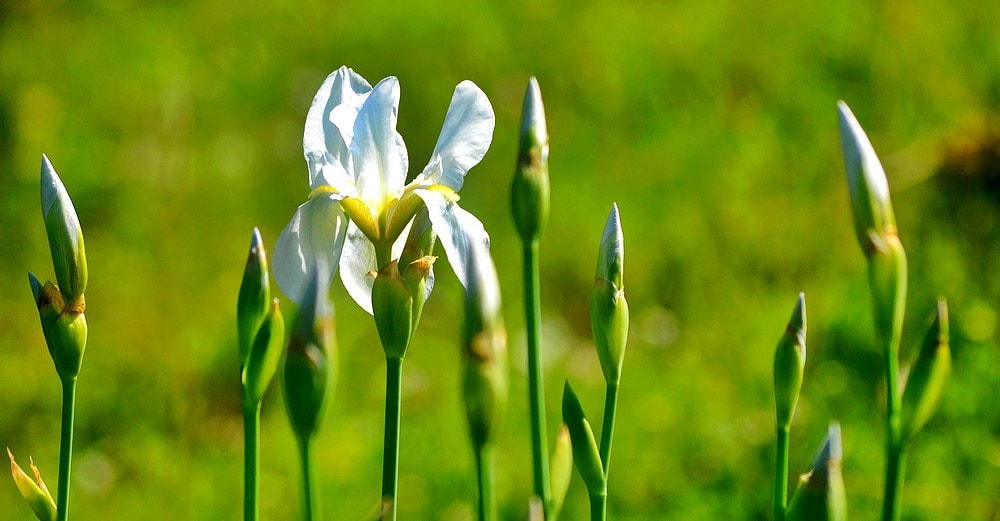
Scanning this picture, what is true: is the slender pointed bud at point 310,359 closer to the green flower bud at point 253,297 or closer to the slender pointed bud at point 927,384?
the green flower bud at point 253,297

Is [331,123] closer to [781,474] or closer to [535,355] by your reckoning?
[535,355]

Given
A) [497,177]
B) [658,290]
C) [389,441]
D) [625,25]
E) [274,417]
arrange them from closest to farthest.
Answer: [389,441]
[274,417]
[658,290]
[497,177]
[625,25]

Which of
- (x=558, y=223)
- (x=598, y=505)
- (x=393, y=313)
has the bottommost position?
(x=598, y=505)

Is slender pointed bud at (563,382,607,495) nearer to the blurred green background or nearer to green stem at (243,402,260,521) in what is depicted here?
green stem at (243,402,260,521)

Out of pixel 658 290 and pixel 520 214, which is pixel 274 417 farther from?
pixel 520 214

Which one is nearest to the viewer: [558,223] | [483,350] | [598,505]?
[483,350]

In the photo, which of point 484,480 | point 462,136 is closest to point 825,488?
point 484,480

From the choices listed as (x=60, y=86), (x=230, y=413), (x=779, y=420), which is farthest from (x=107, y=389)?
(x=779, y=420)
